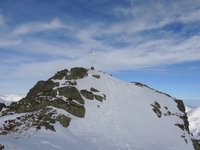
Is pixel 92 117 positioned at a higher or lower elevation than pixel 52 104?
lower

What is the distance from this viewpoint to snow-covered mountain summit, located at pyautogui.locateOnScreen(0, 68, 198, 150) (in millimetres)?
29812

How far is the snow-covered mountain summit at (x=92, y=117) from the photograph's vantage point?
97.8ft

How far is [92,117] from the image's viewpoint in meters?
40.8

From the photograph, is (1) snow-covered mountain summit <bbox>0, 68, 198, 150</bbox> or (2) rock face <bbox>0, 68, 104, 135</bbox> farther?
(2) rock face <bbox>0, 68, 104, 135</bbox>

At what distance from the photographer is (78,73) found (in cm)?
5300

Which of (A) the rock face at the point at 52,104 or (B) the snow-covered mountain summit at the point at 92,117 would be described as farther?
(A) the rock face at the point at 52,104

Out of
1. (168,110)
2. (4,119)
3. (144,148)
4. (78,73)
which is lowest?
(144,148)

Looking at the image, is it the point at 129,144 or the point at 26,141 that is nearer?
the point at 26,141

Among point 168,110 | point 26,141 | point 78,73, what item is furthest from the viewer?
point 168,110

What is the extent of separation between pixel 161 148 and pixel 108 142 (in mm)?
9588

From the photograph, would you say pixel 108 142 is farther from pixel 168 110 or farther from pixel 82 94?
pixel 168 110

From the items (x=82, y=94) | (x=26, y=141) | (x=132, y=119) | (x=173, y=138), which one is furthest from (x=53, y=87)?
(x=26, y=141)

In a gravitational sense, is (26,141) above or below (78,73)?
below

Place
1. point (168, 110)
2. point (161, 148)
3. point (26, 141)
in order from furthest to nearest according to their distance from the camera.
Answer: point (168, 110) → point (161, 148) → point (26, 141)
